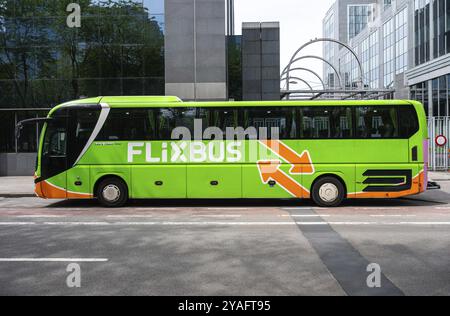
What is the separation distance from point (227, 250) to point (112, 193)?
264 inches

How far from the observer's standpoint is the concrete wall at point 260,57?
23109 millimetres

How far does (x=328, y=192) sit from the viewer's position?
12789 mm

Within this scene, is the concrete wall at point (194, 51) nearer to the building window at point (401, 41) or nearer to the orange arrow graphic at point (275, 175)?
the orange arrow graphic at point (275, 175)

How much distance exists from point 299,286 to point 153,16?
65.1 feet

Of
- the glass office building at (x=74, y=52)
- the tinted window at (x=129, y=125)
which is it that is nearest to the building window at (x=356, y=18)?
the glass office building at (x=74, y=52)

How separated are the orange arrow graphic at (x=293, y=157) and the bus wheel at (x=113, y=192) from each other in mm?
4287

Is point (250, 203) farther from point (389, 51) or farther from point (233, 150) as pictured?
point (389, 51)

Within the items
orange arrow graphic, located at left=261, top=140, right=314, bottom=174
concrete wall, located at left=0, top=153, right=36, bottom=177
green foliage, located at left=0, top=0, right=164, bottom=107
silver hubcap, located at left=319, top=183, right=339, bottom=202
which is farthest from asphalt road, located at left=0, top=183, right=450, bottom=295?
concrete wall, located at left=0, top=153, right=36, bottom=177

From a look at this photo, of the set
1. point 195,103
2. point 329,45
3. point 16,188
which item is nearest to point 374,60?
point 329,45

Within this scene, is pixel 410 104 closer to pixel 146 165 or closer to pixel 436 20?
pixel 146 165

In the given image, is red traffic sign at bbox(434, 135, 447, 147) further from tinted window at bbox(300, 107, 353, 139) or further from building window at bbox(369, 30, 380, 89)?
building window at bbox(369, 30, 380, 89)

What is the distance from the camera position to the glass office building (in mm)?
22578

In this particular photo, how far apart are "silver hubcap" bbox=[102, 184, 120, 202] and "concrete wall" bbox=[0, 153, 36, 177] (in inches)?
498

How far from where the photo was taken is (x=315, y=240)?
8.02m
